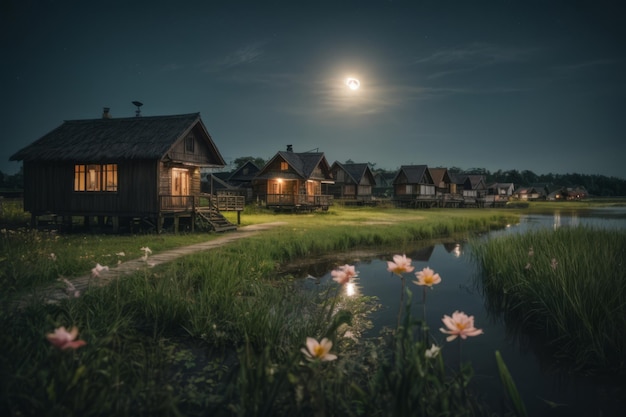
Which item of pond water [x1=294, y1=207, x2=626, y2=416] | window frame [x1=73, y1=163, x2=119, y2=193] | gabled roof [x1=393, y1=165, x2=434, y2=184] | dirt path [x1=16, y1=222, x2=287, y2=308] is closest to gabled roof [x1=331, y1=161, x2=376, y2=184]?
gabled roof [x1=393, y1=165, x2=434, y2=184]

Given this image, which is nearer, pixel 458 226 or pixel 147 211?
pixel 147 211

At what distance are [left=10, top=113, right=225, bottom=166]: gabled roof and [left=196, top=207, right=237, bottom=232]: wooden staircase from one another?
3971 millimetres

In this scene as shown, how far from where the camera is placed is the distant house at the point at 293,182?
116 ft

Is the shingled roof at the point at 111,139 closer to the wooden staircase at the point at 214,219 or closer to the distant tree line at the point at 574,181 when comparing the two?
the wooden staircase at the point at 214,219

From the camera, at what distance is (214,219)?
19.9 m

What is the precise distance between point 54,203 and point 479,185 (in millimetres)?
78610

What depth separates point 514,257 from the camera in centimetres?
872

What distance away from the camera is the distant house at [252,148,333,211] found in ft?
116

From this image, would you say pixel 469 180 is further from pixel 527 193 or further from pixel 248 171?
pixel 527 193

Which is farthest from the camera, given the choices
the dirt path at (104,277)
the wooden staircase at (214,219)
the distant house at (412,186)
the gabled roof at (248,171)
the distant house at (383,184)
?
the distant house at (383,184)

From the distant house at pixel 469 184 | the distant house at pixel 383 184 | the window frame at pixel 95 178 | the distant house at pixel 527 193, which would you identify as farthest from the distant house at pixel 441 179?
the window frame at pixel 95 178

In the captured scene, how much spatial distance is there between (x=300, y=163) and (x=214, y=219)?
2009 centimetres

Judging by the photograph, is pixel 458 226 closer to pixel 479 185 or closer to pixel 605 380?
pixel 605 380

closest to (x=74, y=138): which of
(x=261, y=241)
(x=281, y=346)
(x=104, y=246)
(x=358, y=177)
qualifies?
(x=104, y=246)
